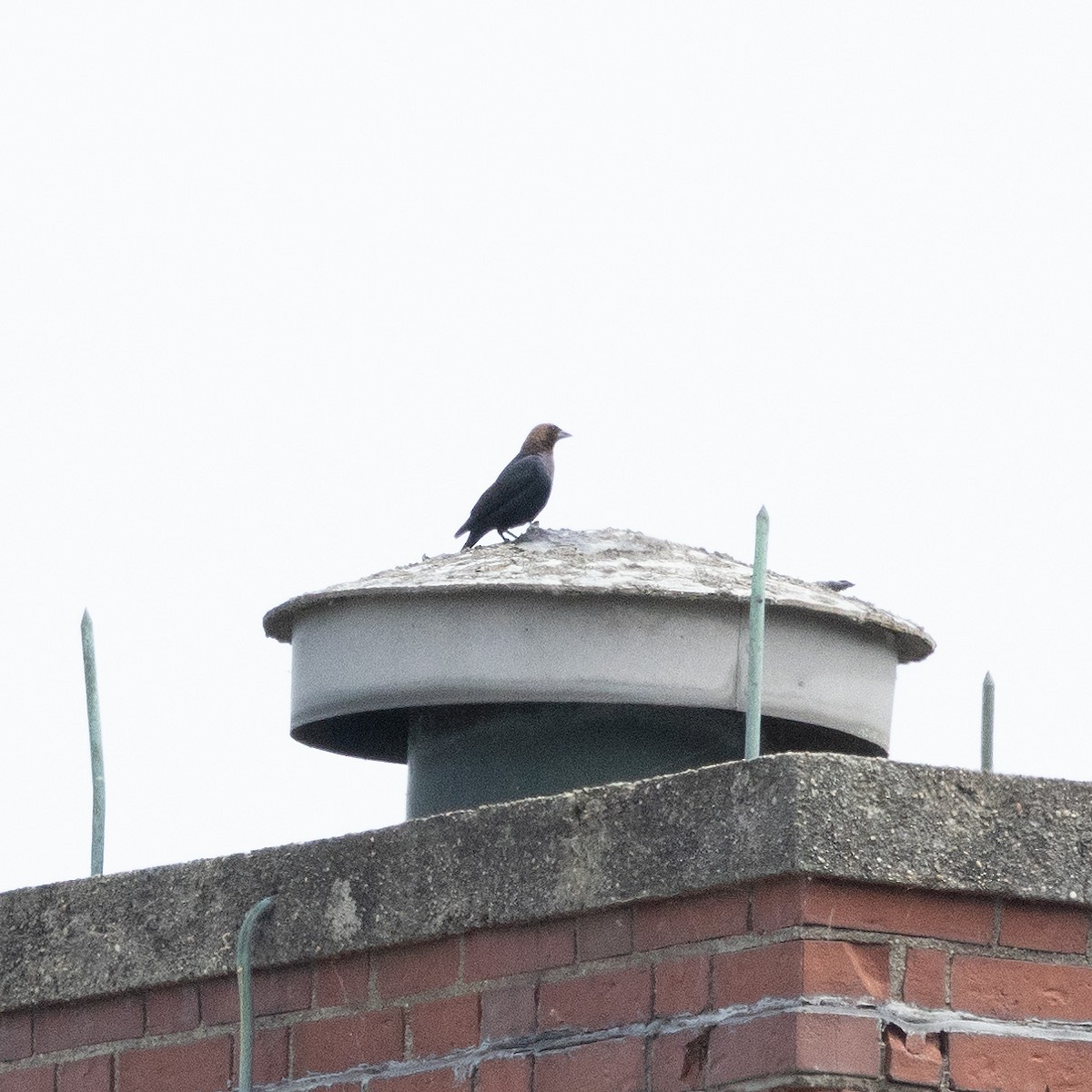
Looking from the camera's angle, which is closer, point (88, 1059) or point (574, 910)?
point (574, 910)

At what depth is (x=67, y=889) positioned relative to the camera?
350 centimetres

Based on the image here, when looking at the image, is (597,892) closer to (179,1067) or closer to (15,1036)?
(179,1067)

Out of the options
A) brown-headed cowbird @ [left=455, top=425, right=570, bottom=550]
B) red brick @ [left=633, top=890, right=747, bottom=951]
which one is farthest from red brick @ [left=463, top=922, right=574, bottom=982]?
brown-headed cowbird @ [left=455, top=425, right=570, bottom=550]

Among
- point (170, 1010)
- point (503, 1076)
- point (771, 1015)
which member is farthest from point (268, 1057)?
point (771, 1015)

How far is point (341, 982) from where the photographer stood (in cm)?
317

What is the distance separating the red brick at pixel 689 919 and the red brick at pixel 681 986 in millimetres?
29

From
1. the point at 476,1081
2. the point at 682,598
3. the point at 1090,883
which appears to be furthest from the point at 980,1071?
the point at 682,598

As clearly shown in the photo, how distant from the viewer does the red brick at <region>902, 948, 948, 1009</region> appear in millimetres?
2750

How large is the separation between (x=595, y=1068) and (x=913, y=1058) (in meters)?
0.41

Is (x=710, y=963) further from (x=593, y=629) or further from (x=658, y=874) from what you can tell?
(x=593, y=629)

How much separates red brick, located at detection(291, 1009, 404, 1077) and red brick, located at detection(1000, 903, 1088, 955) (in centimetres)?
84

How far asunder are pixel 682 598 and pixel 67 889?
41.6 inches

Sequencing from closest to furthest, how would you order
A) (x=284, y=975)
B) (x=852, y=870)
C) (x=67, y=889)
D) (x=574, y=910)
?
(x=852, y=870) → (x=574, y=910) → (x=284, y=975) → (x=67, y=889)

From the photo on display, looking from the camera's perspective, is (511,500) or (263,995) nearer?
(263,995)
